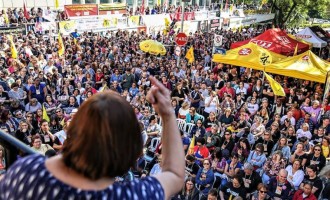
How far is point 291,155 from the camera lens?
22.9 feet

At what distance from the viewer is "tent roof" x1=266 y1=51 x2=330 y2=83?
10977 millimetres

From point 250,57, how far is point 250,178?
7167 mm

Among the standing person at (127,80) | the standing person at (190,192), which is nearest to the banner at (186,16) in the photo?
the standing person at (127,80)

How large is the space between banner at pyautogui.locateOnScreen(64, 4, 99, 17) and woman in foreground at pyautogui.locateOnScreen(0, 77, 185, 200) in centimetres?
1921

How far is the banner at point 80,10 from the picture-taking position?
19.1 metres

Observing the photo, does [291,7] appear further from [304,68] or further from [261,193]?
[261,193]

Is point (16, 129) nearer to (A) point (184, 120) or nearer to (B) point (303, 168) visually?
(A) point (184, 120)

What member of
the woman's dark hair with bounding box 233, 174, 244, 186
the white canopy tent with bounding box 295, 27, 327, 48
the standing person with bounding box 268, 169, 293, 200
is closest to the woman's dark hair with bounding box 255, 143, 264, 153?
the standing person with bounding box 268, 169, 293, 200

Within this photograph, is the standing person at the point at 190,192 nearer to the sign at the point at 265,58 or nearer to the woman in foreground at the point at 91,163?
the woman in foreground at the point at 91,163

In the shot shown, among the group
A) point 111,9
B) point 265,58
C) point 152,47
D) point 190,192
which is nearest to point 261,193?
point 190,192

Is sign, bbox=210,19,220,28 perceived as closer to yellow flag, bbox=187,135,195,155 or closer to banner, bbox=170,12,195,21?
banner, bbox=170,12,195,21

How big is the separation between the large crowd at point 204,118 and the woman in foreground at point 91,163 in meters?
2.56

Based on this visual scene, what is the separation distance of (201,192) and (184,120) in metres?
2.86

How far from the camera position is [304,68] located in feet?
37.5
